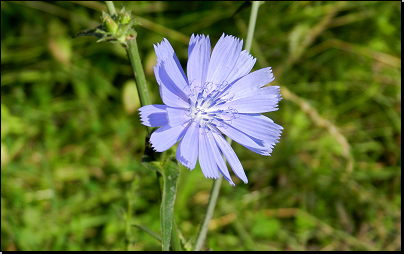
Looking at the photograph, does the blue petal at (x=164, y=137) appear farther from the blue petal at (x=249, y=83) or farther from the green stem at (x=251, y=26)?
the green stem at (x=251, y=26)

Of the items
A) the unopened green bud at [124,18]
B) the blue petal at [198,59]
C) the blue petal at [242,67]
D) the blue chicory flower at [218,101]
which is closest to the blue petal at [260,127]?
the blue chicory flower at [218,101]

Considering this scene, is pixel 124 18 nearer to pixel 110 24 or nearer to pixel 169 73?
pixel 110 24

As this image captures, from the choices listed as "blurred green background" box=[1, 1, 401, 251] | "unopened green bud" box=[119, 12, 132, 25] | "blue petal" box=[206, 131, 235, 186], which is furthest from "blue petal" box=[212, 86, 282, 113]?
"blurred green background" box=[1, 1, 401, 251]

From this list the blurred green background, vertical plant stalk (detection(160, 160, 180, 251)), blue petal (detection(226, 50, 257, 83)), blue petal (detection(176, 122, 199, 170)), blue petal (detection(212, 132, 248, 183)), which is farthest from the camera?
the blurred green background

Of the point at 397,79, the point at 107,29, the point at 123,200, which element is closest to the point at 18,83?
the point at 123,200

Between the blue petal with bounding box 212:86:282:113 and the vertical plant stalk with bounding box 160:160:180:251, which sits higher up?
the blue petal with bounding box 212:86:282:113

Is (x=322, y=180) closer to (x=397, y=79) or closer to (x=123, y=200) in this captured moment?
(x=397, y=79)

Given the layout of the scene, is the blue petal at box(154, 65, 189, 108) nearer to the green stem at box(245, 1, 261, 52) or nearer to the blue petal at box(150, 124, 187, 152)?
the blue petal at box(150, 124, 187, 152)
